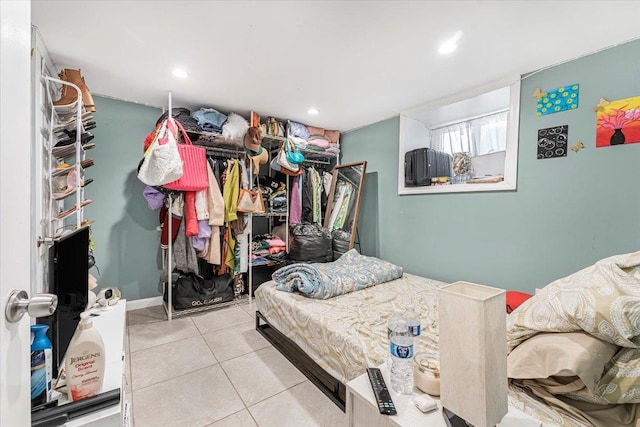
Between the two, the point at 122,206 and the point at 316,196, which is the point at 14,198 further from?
the point at 316,196

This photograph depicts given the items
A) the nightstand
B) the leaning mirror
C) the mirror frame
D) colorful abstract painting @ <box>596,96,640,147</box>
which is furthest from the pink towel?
colorful abstract painting @ <box>596,96,640,147</box>

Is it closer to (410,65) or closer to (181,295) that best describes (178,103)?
(181,295)

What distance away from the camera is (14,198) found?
57cm

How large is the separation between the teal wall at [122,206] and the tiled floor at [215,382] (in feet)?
1.89

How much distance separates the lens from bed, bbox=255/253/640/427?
93 cm

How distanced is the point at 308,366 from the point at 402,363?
1.21 meters

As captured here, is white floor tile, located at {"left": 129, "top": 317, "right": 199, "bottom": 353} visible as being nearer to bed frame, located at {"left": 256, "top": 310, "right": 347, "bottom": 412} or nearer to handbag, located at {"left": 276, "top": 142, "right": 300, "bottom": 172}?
bed frame, located at {"left": 256, "top": 310, "right": 347, "bottom": 412}

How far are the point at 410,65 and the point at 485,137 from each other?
1.28 meters

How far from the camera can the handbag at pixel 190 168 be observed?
2531 mm

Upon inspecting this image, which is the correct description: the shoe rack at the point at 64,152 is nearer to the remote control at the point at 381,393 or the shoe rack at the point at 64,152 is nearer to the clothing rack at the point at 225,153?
the clothing rack at the point at 225,153

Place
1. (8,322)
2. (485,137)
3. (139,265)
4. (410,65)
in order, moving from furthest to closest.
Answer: (139,265) < (485,137) < (410,65) < (8,322)

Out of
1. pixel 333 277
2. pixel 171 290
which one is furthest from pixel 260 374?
pixel 171 290

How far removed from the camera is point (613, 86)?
176 centimetres

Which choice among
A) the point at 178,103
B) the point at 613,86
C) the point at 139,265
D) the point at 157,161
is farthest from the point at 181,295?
the point at 613,86
